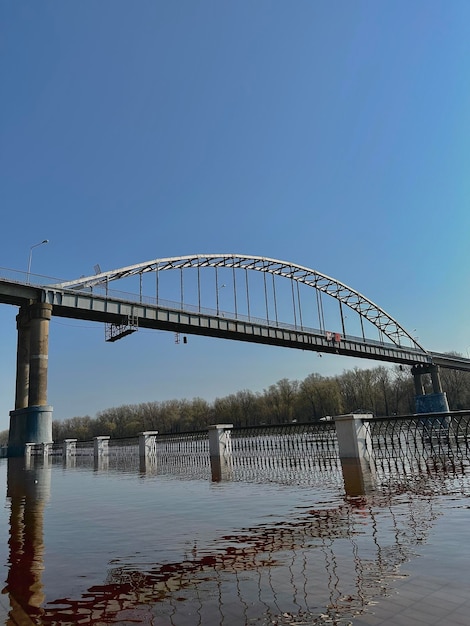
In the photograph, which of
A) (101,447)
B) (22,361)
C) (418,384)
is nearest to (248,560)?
(101,447)

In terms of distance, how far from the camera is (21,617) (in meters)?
3.36

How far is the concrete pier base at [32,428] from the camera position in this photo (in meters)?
34.9

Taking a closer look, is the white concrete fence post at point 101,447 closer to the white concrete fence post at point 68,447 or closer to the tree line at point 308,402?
the white concrete fence post at point 68,447

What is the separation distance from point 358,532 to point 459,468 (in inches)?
286

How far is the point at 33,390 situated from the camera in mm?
36000

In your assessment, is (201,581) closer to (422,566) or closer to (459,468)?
(422,566)

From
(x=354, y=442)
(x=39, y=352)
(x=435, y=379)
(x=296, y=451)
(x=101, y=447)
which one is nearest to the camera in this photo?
(x=354, y=442)

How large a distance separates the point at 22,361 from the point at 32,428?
8.73 metres

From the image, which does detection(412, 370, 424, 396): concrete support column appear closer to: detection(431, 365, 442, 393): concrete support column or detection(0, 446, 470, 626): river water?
detection(431, 365, 442, 393): concrete support column

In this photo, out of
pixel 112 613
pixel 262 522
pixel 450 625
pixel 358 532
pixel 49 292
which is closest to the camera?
pixel 450 625

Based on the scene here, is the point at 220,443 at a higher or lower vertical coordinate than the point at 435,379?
lower

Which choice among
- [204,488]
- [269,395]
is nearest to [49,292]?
[204,488]

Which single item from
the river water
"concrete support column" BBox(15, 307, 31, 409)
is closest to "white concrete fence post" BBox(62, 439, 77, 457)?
"concrete support column" BBox(15, 307, 31, 409)

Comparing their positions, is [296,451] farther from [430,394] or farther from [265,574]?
[430,394]
